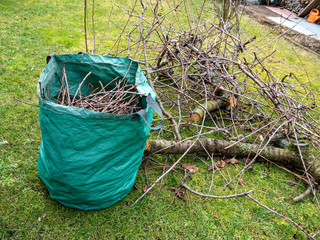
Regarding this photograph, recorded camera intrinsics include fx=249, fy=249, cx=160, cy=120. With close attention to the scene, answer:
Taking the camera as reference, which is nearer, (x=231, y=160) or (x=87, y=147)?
(x=87, y=147)

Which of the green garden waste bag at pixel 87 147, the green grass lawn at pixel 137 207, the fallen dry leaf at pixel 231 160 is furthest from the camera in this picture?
the fallen dry leaf at pixel 231 160

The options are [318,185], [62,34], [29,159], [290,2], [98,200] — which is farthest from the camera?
[290,2]

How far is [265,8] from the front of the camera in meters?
8.92

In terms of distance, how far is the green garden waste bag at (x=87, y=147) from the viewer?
4.83 feet

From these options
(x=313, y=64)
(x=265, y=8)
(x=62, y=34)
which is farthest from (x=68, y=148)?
(x=265, y=8)

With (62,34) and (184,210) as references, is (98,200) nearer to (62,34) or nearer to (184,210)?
(184,210)

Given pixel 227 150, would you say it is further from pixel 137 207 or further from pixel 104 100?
pixel 104 100

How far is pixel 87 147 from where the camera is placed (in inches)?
60.5

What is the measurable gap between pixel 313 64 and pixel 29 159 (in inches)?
220

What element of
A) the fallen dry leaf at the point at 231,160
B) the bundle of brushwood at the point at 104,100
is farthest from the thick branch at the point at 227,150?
the bundle of brushwood at the point at 104,100

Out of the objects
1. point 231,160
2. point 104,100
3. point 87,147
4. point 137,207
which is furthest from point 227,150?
point 87,147

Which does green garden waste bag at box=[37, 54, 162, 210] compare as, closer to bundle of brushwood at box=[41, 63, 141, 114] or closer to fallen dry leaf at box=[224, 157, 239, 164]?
bundle of brushwood at box=[41, 63, 141, 114]

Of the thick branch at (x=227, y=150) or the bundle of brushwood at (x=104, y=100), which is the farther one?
the thick branch at (x=227, y=150)

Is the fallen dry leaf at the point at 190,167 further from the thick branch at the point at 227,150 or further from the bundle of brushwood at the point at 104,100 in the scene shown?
the bundle of brushwood at the point at 104,100
